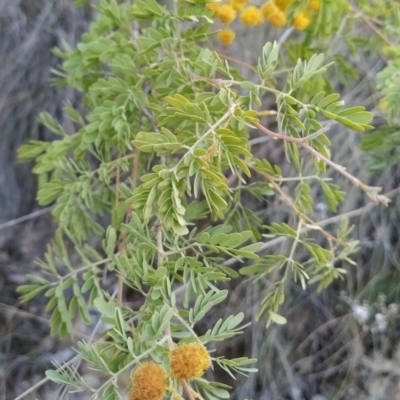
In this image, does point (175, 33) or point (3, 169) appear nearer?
point (175, 33)

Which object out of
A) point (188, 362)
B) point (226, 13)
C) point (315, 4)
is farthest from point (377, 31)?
point (188, 362)

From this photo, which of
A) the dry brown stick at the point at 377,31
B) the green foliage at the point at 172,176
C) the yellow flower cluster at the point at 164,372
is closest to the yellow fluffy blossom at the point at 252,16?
the green foliage at the point at 172,176

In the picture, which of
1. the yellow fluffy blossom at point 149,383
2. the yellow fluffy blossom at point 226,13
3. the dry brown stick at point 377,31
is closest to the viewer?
the yellow fluffy blossom at point 149,383

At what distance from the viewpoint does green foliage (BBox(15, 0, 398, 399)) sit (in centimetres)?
53

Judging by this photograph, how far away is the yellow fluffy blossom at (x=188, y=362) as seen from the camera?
470 millimetres

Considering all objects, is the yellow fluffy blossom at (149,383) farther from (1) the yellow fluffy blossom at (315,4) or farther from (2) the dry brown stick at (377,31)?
(2) the dry brown stick at (377,31)

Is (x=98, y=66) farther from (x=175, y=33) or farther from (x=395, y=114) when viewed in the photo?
(x=395, y=114)

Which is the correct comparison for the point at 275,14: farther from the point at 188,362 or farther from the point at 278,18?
the point at 188,362

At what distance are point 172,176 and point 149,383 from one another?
213 mm

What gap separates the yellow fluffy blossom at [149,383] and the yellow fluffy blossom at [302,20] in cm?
60

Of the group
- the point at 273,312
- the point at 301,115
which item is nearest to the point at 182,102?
the point at 301,115

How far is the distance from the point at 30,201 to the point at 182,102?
0.90 metres

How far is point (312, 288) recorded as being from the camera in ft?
3.95

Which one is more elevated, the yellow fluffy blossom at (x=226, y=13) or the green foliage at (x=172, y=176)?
the yellow fluffy blossom at (x=226, y=13)
